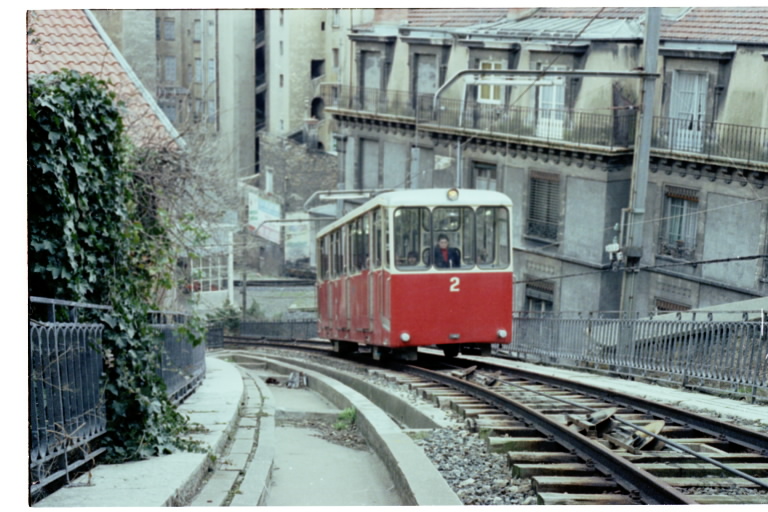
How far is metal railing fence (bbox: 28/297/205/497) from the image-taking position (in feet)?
17.6

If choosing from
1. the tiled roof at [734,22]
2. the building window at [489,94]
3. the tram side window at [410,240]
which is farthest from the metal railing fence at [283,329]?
the tiled roof at [734,22]

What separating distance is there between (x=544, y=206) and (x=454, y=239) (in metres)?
3.24

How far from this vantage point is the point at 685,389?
1053 cm

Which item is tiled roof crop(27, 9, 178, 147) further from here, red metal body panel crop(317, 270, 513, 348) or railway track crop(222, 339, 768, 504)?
railway track crop(222, 339, 768, 504)

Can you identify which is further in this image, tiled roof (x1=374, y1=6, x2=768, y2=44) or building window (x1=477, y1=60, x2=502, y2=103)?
building window (x1=477, y1=60, x2=502, y2=103)

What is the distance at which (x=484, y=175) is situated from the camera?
15.3m

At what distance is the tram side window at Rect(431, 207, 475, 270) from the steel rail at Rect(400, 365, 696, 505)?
122 inches

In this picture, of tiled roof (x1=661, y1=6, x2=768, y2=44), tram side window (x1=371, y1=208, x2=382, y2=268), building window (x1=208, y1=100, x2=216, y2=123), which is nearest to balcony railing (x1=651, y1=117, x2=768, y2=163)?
tiled roof (x1=661, y1=6, x2=768, y2=44)

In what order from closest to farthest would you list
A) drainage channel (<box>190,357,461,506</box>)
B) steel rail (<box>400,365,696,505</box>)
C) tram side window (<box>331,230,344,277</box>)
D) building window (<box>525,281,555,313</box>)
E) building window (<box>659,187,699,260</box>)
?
steel rail (<box>400,365,696,505</box>) < drainage channel (<box>190,357,461,506</box>) < building window (<box>659,187,699,260</box>) < tram side window (<box>331,230,344,277</box>) < building window (<box>525,281,555,313</box>)

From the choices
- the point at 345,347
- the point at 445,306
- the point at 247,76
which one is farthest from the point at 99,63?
the point at 345,347

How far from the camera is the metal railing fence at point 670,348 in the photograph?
9.31 metres

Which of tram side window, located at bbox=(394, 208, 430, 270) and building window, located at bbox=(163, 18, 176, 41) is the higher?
building window, located at bbox=(163, 18, 176, 41)

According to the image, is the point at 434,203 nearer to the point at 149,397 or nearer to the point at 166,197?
the point at 166,197

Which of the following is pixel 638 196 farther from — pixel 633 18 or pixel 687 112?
pixel 633 18
